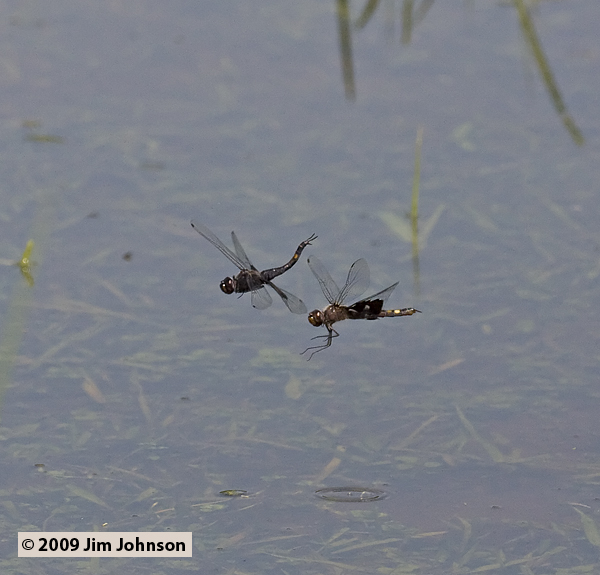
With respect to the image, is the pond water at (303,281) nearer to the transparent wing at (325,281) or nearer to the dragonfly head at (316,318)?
the dragonfly head at (316,318)

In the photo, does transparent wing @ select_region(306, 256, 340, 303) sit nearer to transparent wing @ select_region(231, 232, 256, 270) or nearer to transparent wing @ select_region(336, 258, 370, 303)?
transparent wing @ select_region(336, 258, 370, 303)

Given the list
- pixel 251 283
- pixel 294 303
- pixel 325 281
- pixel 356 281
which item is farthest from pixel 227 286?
pixel 356 281

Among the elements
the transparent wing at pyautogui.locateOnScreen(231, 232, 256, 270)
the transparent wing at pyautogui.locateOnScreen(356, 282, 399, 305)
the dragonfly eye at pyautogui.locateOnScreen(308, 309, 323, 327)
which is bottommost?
the dragonfly eye at pyautogui.locateOnScreen(308, 309, 323, 327)

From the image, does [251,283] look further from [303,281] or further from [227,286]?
[303,281]

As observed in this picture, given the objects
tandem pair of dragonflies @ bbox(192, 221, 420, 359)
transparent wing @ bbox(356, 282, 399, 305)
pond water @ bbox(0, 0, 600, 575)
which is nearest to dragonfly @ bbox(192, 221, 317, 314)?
tandem pair of dragonflies @ bbox(192, 221, 420, 359)

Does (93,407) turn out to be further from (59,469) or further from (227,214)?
(227,214)

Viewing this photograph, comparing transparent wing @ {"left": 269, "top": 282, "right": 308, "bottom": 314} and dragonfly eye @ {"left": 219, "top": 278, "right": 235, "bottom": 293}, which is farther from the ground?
dragonfly eye @ {"left": 219, "top": 278, "right": 235, "bottom": 293}
